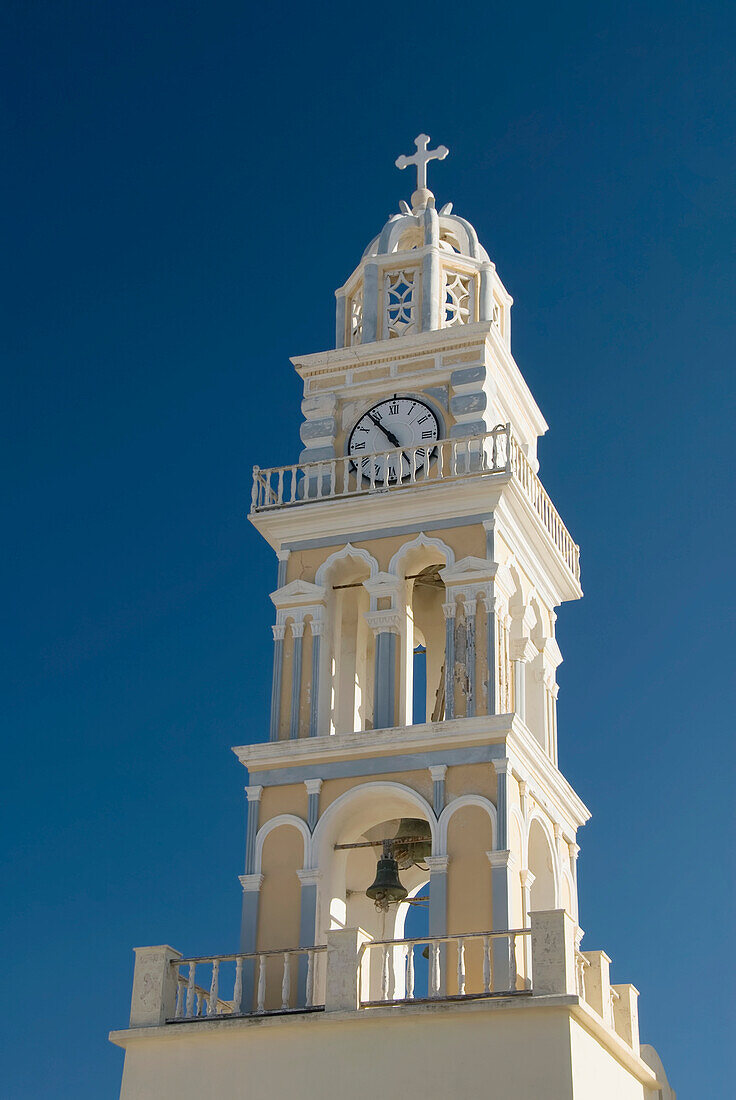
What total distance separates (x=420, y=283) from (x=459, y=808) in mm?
9096

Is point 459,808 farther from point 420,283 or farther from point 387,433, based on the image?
point 420,283

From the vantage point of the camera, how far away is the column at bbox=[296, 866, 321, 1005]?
2119 cm

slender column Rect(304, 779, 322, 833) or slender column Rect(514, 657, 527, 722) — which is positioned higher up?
slender column Rect(514, 657, 527, 722)

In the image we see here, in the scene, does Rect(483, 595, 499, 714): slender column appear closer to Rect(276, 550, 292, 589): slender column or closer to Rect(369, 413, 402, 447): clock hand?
Rect(276, 550, 292, 589): slender column

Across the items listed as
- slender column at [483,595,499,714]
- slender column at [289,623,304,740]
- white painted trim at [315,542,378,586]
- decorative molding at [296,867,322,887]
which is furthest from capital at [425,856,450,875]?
white painted trim at [315,542,378,586]

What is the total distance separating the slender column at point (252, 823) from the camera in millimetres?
22344

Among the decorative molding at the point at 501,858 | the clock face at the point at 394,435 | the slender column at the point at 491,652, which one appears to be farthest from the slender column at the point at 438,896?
the clock face at the point at 394,435

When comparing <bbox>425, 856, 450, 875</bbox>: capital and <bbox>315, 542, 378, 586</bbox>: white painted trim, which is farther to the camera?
<bbox>315, 542, 378, 586</bbox>: white painted trim

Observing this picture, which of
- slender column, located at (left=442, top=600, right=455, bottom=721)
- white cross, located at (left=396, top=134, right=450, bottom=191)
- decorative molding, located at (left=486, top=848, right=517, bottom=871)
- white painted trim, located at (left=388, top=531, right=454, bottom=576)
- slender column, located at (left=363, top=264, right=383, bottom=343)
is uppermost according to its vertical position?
white cross, located at (left=396, top=134, right=450, bottom=191)

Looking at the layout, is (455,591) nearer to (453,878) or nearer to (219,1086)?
(453,878)

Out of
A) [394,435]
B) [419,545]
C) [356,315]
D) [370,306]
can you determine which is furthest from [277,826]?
[356,315]

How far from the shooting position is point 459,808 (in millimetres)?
21656

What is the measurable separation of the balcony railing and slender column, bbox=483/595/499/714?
191 centimetres

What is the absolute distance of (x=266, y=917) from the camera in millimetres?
21953
